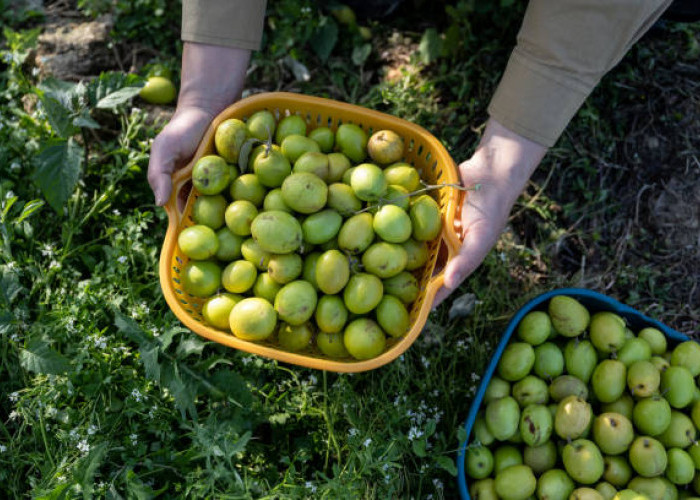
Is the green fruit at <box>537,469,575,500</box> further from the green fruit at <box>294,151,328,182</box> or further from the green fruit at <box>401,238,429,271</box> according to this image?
the green fruit at <box>294,151,328,182</box>

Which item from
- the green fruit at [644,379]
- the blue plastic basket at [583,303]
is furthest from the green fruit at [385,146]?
the green fruit at [644,379]

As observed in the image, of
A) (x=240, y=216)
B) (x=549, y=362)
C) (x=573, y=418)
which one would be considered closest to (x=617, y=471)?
(x=573, y=418)

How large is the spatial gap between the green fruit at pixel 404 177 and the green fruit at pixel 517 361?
3.27 feet

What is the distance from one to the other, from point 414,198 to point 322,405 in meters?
1.25

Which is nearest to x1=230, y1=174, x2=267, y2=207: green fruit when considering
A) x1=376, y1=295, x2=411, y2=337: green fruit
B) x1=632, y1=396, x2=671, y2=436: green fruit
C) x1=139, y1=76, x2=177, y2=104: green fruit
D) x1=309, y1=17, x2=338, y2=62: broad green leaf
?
x1=376, y1=295, x2=411, y2=337: green fruit

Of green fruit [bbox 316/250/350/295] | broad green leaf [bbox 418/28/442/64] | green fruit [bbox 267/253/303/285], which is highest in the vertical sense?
broad green leaf [bbox 418/28/442/64]

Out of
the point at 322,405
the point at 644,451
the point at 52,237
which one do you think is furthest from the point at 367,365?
the point at 52,237

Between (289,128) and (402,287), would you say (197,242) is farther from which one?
(402,287)

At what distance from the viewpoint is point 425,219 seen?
110 inches

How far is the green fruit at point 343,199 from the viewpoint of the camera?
2844 millimetres

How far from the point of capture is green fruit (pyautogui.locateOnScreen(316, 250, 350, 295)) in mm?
2676

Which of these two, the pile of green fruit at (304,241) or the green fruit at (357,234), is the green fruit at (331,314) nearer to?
the pile of green fruit at (304,241)

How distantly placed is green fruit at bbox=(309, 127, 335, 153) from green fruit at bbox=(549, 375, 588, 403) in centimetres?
173

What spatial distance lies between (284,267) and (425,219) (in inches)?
27.9
